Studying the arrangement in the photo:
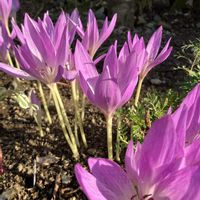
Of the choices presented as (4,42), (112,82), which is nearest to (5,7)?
(4,42)

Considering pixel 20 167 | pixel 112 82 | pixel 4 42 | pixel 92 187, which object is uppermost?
pixel 4 42

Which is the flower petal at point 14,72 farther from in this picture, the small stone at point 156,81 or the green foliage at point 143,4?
the green foliage at point 143,4

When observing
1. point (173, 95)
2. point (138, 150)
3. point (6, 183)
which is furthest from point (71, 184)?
point (138, 150)

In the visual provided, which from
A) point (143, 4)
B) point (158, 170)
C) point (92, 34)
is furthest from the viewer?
point (143, 4)

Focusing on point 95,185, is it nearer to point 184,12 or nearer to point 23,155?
point 23,155

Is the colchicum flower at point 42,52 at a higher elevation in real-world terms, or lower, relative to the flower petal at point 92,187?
higher

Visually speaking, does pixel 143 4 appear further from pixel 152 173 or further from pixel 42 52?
pixel 152 173

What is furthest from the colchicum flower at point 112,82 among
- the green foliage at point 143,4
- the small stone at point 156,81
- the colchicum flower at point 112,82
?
the green foliage at point 143,4

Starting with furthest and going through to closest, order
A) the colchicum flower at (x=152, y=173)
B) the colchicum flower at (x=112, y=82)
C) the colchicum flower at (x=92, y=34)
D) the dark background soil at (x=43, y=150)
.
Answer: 1. the dark background soil at (x=43, y=150)
2. the colchicum flower at (x=92, y=34)
3. the colchicum flower at (x=112, y=82)
4. the colchicum flower at (x=152, y=173)
